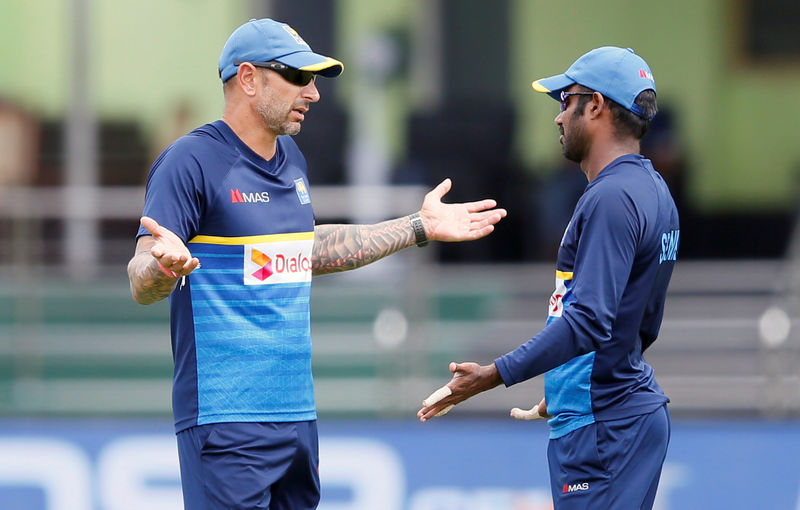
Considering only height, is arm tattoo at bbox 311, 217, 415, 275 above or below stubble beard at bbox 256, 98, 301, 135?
below

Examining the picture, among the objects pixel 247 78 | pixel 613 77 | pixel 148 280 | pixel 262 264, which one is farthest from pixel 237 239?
pixel 613 77

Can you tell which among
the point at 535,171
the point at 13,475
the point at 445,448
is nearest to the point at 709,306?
the point at 445,448

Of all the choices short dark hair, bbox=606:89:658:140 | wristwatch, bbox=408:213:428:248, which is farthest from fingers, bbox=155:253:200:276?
short dark hair, bbox=606:89:658:140

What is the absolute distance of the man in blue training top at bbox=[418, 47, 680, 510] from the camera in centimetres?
388

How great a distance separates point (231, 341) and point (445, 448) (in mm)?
3592

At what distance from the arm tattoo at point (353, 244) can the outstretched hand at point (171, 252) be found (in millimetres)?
850

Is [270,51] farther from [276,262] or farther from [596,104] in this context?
[596,104]

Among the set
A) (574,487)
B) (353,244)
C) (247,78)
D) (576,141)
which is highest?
(247,78)

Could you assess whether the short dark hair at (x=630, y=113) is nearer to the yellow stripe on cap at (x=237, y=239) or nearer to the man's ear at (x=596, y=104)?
the man's ear at (x=596, y=104)

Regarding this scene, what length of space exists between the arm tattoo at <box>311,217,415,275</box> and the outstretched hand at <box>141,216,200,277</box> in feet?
2.79

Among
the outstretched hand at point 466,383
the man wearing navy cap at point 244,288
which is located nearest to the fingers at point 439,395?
the outstretched hand at point 466,383

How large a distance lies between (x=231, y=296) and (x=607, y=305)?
3.80 ft

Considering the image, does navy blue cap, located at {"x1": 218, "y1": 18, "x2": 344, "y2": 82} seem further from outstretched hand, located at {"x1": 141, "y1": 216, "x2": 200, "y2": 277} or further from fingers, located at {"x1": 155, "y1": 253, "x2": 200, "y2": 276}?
fingers, located at {"x1": 155, "y1": 253, "x2": 200, "y2": 276}

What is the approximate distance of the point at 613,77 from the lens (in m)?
4.05
